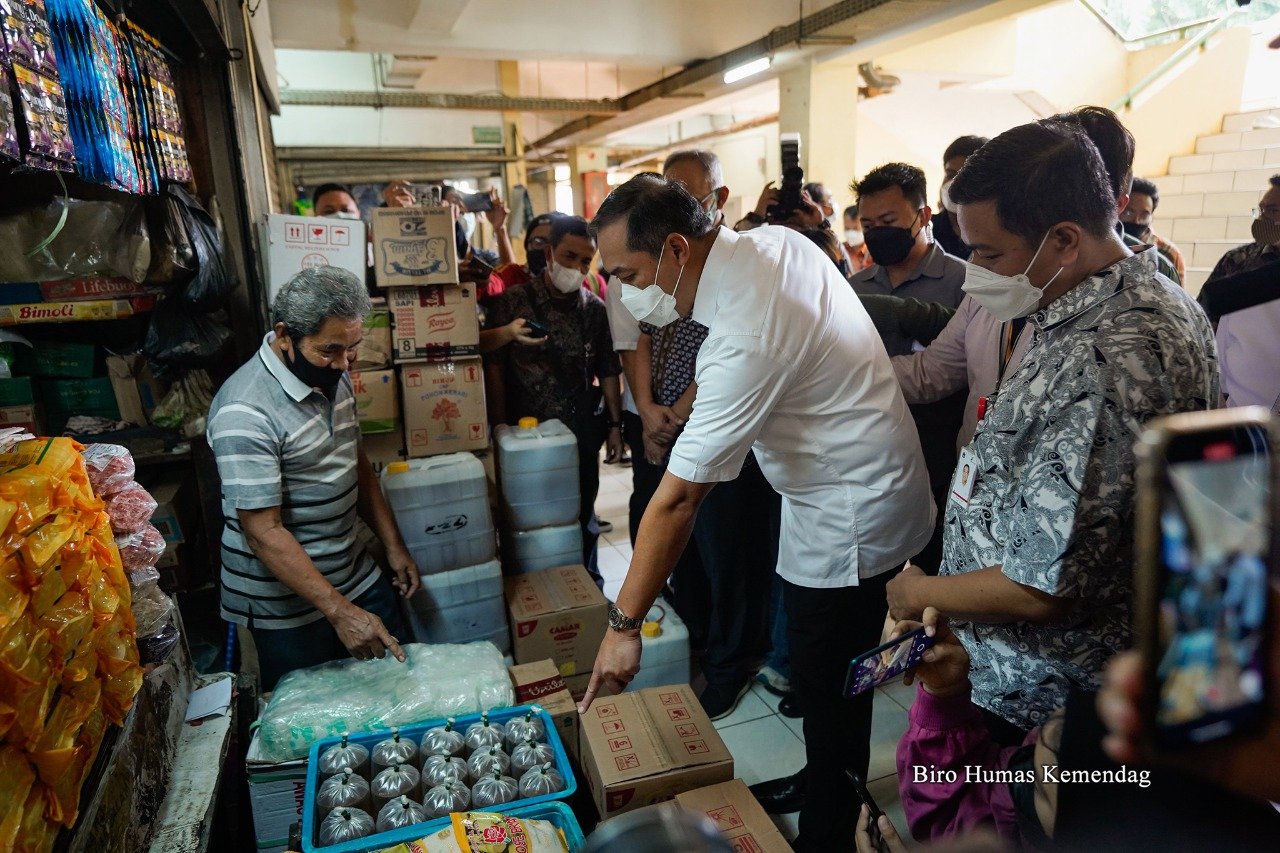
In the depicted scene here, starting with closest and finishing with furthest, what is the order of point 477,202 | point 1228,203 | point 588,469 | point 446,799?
point 446,799 < point 588,469 < point 477,202 < point 1228,203

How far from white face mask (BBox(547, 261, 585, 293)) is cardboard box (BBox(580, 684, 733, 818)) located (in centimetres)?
172

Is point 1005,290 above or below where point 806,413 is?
above

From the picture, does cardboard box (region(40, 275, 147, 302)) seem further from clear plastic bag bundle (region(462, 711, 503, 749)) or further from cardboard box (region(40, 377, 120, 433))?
clear plastic bag bundle (region(462, 711, 503, 749))

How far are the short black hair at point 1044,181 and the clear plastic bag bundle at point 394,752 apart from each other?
155 cm

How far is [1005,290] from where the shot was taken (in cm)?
120

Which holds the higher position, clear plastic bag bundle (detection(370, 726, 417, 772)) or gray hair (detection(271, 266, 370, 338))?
gray hair (detection(271, 266, 370, 338))

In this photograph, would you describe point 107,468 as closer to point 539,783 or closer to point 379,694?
point 379,694

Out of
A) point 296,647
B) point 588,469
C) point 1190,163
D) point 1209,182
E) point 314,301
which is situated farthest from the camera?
point 1190,163

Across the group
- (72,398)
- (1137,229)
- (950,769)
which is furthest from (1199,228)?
(72,398)

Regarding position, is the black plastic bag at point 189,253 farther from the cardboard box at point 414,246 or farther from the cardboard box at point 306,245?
the cardboard box at point 414,246

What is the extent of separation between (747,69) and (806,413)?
5094 millimetres

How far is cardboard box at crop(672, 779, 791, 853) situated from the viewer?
1402 millimetres

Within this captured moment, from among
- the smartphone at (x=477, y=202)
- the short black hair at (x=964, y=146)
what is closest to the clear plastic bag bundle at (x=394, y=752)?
the short black hair at (x=964, y=146)

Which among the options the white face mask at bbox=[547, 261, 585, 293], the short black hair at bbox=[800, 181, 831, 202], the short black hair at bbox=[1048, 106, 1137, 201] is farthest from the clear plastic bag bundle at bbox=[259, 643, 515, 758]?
the short black hair at bbox=[800, 181, 831, 202]
